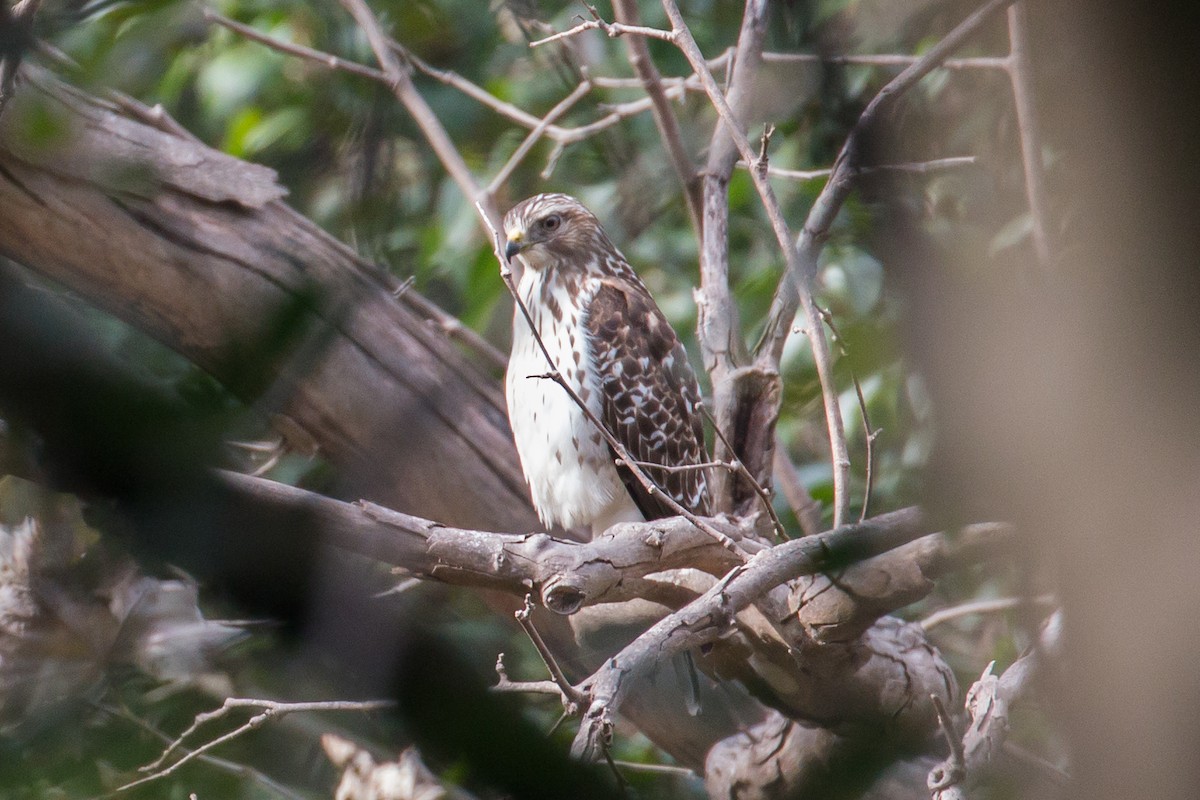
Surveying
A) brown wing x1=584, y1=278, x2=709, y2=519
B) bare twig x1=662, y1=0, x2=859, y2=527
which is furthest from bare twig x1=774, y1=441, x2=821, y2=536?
bare twig x1=662, y1=0, x2=859, y2=527

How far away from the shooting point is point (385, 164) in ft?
4.05

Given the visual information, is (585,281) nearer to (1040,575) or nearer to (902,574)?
(902,574)

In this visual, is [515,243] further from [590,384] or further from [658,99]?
[658,99]

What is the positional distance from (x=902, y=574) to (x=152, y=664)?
1178 millimetres

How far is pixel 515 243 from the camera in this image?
319cm

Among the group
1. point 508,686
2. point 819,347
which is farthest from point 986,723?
point 508,686

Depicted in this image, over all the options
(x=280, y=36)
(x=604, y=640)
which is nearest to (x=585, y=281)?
(x=604, y=640)

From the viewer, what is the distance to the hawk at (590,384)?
3.02 meters

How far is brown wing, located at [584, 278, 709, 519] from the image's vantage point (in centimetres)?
311

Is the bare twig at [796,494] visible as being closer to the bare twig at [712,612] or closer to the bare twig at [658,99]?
the bare twig at [658,99]

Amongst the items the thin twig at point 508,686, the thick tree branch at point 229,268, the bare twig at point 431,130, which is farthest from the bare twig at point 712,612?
the bare twig at point 431,130

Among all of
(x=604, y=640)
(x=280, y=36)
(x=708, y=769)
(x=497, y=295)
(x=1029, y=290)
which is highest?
(x=1029, y=290)

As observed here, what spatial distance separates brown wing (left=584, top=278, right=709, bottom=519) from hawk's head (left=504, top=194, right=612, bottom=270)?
0.53 ft

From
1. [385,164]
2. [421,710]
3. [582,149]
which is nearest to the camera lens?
[421,710]
